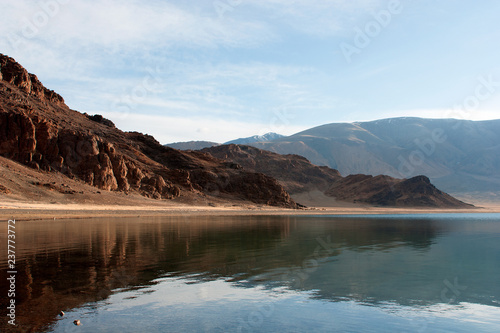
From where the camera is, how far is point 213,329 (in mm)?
10891

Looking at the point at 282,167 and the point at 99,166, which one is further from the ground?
the point at 282,167

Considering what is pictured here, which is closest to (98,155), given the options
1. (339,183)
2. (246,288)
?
(246,288)

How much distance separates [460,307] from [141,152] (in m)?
104

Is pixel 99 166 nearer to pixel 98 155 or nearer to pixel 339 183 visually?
pixel 98 155

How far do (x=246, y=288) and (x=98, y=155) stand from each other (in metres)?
74.3

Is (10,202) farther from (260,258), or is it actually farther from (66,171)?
(260,258)

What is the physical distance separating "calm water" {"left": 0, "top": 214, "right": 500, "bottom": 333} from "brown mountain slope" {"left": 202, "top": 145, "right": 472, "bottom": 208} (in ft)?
404

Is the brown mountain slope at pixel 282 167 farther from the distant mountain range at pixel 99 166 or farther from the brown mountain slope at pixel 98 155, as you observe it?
the brown mountain slope at pixel 98 155

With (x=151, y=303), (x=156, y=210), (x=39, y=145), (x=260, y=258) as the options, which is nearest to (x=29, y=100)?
(x=39, y=145)

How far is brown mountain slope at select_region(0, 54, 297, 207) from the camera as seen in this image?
75000mm

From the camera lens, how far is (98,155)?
82875 mm

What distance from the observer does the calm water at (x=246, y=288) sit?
1148cm

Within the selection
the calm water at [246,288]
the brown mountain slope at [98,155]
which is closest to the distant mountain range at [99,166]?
the brown mountain slope at [98,155]

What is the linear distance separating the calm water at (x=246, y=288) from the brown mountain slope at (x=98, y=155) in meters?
44.7
